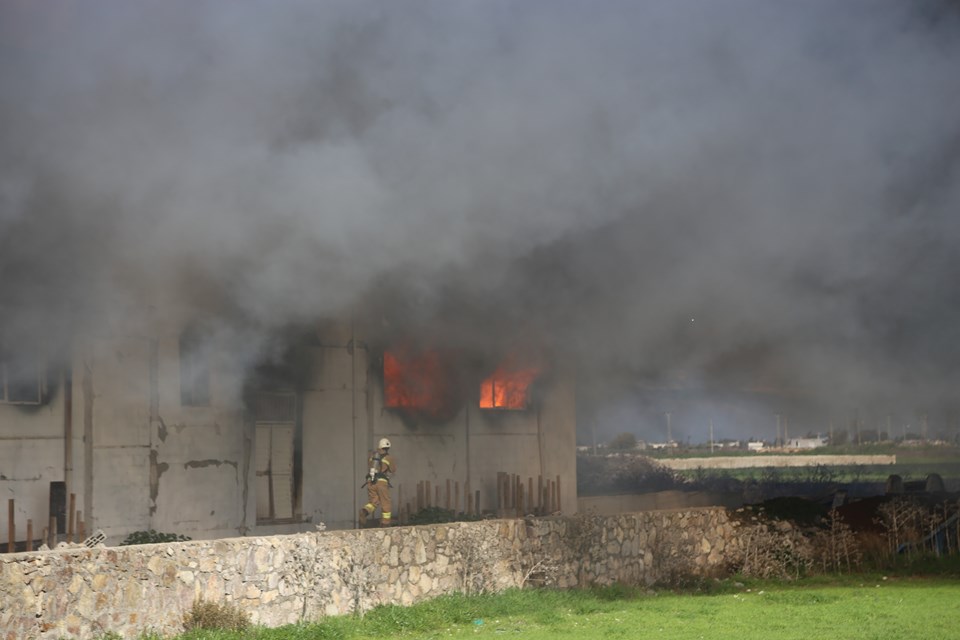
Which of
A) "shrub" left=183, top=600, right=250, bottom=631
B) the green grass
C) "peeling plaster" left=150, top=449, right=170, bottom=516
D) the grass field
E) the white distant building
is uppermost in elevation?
the white distant building

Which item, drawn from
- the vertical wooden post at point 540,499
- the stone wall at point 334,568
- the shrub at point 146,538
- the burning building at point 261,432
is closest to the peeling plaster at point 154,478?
the burning building at point 261,432

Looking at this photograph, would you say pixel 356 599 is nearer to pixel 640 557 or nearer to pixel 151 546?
pixel 151 546

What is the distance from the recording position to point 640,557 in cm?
1474

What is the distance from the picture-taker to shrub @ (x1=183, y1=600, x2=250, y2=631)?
10000 mm

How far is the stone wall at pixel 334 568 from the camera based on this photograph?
9125 millimetres

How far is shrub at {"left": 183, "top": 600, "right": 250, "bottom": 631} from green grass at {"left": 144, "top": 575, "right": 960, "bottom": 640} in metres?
0.19

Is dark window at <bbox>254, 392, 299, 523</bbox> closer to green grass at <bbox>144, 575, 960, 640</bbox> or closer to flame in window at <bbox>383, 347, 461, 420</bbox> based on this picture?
flame in window at <bbox>383, 347, 461, 420</bbox>

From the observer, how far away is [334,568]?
37.4 feet

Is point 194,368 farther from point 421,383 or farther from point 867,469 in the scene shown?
point 867,469

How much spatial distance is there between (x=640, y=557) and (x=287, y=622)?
554cm

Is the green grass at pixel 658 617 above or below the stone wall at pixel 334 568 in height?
below

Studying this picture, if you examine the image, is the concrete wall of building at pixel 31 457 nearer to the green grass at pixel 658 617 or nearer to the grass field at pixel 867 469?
the green grass at pixel 658 617

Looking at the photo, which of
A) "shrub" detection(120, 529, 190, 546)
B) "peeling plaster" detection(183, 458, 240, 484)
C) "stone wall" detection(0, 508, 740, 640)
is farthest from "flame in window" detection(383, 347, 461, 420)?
"stone wall" detection(0, 508, 740, 640)

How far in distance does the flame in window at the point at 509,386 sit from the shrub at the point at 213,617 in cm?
1118
